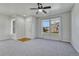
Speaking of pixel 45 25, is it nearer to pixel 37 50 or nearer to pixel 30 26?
pixel 30 26

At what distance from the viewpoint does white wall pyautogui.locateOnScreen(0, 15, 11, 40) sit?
8.06 metres

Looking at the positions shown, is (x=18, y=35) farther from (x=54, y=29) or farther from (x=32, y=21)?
(x=54, y=29)

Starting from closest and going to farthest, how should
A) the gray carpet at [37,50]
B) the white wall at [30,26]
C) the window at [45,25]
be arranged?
1. the gray carpet at [37,50]
2. the window at [45,25]
3. the white wall at [30,26]

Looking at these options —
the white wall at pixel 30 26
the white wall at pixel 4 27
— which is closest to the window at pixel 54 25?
the white wall at pixel 30 26

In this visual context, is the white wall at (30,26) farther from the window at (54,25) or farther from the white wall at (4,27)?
the window at (54,25)

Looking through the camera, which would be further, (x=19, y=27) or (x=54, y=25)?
(x=19, y=27)

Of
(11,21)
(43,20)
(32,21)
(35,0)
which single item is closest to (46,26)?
(43,20)

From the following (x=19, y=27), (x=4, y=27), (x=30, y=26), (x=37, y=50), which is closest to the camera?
(x=37, y=50)

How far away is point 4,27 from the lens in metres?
8.41

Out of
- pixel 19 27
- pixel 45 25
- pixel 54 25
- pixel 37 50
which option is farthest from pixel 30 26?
pixel 37 50

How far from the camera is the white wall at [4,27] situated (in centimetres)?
806

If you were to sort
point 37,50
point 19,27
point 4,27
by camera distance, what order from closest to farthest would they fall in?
point 37,50, point 4,27, point 19,27

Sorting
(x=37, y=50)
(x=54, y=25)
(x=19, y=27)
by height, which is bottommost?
(x=37, y=50)

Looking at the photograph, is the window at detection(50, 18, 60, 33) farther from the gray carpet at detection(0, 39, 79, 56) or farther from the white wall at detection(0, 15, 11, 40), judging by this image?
the white wall at detection(0, 15, 11, 40)
